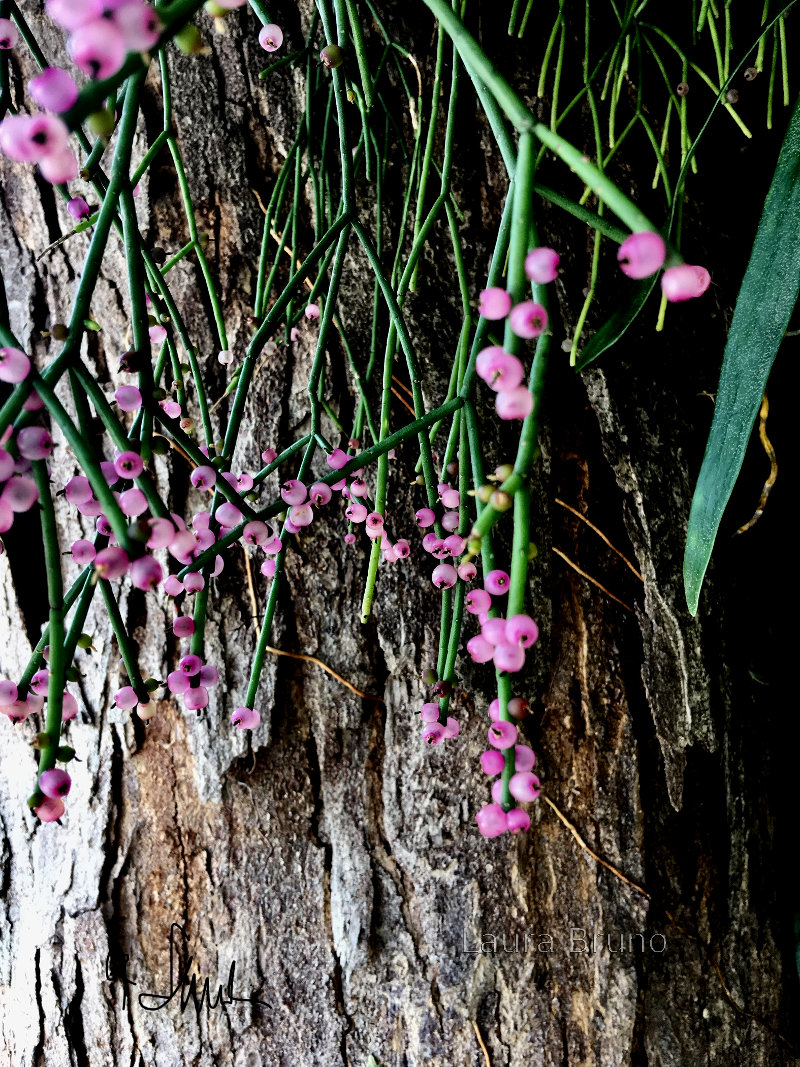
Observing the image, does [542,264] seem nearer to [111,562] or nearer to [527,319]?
[527,319]

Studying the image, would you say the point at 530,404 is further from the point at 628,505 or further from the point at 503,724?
the point at 628,505

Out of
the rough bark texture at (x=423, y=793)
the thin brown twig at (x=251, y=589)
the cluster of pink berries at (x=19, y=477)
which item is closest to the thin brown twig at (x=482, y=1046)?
the rough bark texture at (x=423, y=793)

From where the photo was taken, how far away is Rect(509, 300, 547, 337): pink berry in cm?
24

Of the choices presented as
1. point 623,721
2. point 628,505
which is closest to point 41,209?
point 628,505

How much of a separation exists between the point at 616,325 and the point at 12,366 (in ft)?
1.20

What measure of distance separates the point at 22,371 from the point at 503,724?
22cm

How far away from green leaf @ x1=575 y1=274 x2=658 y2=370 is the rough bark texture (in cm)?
16

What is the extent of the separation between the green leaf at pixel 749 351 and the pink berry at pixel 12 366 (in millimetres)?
398

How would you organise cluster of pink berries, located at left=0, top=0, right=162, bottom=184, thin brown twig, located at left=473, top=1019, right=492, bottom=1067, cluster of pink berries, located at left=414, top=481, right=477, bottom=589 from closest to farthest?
cluster of pink berries, located at left=0, top=0, right=162, bottom=184, cluster of pink berries, located at left=414, top=481, right=477, bottom=589, thin brown twig, located at left=473, top=1019, right=492, bottom=1067

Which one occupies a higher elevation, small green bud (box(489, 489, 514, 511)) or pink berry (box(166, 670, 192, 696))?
small green bud (box(489, 489, 514, 511))

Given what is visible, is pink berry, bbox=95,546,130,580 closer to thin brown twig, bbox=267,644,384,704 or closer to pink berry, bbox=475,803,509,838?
pink berry, bbox=475,803,509,838
